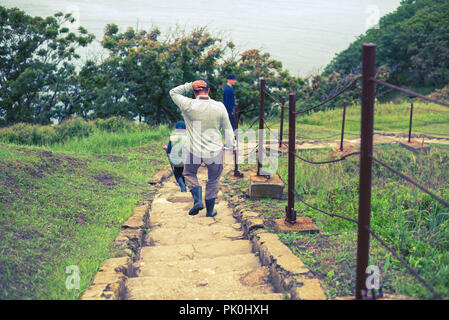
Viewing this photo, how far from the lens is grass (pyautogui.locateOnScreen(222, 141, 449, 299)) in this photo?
326 centimetres

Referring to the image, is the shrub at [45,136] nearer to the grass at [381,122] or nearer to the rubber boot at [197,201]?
the grass at [381,122]

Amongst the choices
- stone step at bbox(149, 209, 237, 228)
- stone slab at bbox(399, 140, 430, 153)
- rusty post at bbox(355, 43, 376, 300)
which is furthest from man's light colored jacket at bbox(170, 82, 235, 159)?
stone slab at bbox(399, 140, 430, 153)

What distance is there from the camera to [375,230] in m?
4.25

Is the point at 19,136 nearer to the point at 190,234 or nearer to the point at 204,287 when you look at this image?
the point at 190,234

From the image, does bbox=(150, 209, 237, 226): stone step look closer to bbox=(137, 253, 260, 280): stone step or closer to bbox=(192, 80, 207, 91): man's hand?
bbox=(137, 253, 260, 280): stone step

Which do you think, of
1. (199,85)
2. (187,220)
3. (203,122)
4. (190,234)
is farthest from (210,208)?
(199,85)

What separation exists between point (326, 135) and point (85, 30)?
11711mm

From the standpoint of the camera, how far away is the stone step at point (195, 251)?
4.24 meters

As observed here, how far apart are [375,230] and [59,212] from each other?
336 cm

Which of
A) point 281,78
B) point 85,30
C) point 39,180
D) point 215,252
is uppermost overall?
Result: point 85,30

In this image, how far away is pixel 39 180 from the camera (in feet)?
18.1

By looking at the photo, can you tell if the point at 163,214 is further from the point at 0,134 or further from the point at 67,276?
the point at 0,134

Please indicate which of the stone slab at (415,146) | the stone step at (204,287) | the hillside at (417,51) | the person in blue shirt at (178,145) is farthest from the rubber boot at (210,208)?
the hillside at (417,51)
